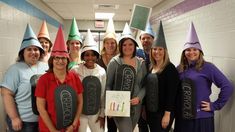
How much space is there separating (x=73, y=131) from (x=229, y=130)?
142 cm

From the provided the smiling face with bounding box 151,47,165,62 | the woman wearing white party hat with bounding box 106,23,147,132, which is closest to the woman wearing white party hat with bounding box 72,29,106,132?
the woman wearing white party hat with bounding box 106,23,147,132

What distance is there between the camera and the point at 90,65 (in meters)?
2.44

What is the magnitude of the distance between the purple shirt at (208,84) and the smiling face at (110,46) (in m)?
0.93

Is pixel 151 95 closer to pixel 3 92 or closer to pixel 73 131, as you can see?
pixel 73 131

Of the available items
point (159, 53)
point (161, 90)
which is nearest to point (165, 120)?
point (161, 90)

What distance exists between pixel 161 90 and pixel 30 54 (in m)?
1.27

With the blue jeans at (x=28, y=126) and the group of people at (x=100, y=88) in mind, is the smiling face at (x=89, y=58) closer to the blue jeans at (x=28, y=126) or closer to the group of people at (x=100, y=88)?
the group of people at (x=100, y=88)

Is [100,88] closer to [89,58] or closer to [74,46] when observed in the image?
[89,58]

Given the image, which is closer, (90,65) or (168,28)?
(90,65)

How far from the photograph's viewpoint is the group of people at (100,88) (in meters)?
2.12

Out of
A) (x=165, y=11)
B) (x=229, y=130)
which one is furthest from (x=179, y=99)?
(x=165, y=11)

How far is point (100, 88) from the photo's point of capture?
2418mm

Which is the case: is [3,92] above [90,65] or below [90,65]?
below

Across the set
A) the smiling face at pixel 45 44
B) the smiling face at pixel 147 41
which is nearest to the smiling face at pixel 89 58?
the smiling face at pixel 45 44
